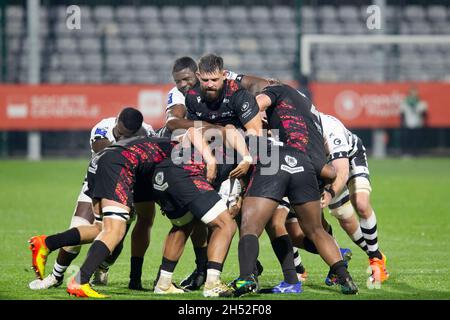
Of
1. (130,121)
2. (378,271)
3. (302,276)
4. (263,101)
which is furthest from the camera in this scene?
(302,276)

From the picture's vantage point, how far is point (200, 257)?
9820 millimetres

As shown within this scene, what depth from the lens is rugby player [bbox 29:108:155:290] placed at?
30.0 ft

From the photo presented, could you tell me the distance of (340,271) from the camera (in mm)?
8742

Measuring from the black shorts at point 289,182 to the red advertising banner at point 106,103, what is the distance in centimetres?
1811

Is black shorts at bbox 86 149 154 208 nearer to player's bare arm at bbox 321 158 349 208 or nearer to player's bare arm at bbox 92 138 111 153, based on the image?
player's bare arm at bbox 92 138 111 153

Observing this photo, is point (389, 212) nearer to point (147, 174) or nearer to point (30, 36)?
point (147, 174)

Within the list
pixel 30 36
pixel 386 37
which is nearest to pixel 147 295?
pixel 386 37

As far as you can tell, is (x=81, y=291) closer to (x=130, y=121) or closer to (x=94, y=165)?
(x=94, y=165)

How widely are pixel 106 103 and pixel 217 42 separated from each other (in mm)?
3997

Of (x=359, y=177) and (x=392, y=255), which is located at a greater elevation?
(x=359, y=177)

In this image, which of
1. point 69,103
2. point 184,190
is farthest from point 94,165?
point 69,103

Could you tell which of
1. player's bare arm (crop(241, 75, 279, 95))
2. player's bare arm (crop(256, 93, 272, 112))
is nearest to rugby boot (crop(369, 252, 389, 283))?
player's bare arm (crop(256, 93, 272, 112))

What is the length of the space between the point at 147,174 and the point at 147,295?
43.5 inches

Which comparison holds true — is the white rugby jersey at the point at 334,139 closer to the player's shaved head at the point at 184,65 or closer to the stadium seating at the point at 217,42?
the player's shaved head at the point at 184,65
